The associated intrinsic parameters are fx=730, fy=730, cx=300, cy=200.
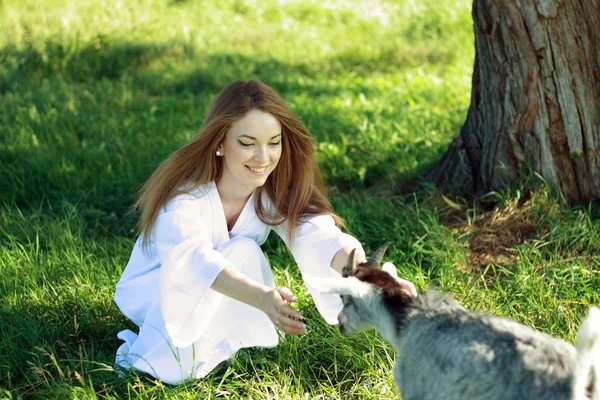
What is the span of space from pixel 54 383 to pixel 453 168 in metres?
2.61

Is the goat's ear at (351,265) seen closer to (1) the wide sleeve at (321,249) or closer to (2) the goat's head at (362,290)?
(2) the goat's head at (362,290)

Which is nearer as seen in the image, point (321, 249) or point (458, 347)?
point (458, 347)

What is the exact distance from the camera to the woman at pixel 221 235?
9.73ft

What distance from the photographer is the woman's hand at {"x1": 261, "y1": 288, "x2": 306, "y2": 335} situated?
2607 millimetres

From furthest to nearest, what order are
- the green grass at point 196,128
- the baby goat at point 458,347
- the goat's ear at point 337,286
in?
the green grass at point 196,128
the goat's ear at point 337,286
the baby goat at point 458,347

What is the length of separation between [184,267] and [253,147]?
59 cm

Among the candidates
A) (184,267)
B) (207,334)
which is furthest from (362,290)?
(207,334)

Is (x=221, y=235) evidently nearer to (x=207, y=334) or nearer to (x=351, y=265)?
(x=207, y=334)

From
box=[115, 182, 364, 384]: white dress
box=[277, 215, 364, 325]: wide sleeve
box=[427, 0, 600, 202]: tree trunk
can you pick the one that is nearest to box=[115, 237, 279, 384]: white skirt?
box=[115, 182, 364, 384]: white dress

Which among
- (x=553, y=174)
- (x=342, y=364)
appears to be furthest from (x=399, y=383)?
(x=553, y=174)

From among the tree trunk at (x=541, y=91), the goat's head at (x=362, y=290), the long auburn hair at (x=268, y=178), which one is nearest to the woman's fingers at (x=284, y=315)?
the goat's head at (x=362, y=290)

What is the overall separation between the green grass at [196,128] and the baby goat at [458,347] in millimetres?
637

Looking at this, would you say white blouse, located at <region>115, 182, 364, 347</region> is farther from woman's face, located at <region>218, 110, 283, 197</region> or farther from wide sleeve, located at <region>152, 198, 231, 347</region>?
woman's face, located at <region>218, 110, 283, 197</region>

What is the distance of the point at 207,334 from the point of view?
3.10 m
